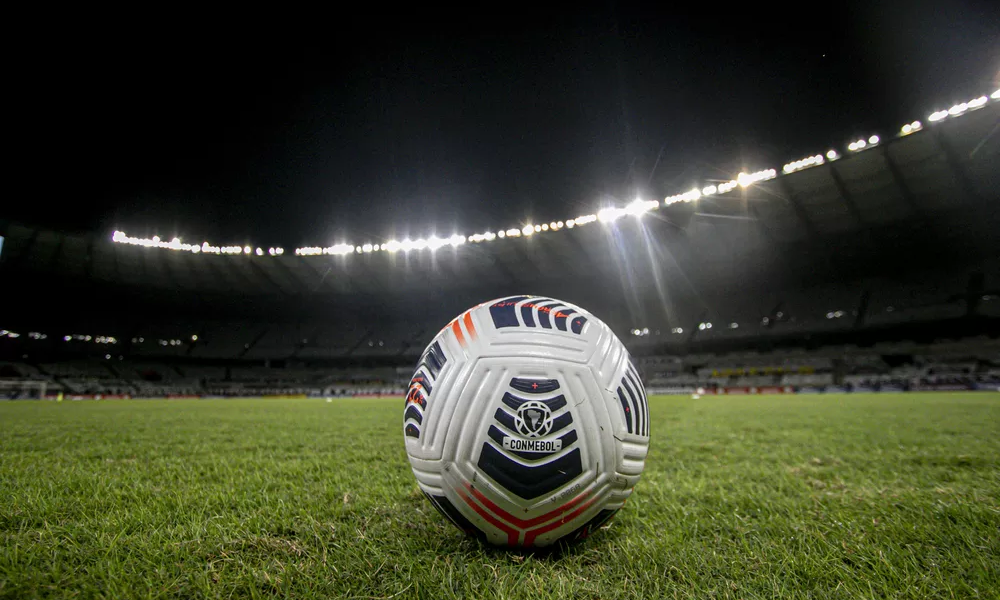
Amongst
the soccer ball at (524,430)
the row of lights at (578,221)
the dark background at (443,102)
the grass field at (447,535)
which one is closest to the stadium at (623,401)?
the grass field at (447,535)

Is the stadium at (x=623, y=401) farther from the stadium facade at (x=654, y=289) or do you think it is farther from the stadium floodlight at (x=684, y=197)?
the stadium floodlight at (x=684, y=197)

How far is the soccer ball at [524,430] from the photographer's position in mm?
1526

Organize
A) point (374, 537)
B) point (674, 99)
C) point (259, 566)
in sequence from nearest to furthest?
point (259, 566), point (374, 537), point (674, 99)

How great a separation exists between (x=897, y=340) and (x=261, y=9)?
37823 mm

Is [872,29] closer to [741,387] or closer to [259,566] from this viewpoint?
[259,566]

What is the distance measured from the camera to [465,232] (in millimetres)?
28406

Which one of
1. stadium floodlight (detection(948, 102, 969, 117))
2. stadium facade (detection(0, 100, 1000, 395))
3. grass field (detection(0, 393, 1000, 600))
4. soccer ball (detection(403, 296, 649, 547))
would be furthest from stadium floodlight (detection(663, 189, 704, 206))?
soccer ball (detection(403, 296, 649, 547))

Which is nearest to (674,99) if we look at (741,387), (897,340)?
(741,387)

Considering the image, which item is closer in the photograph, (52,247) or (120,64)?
(120,64)

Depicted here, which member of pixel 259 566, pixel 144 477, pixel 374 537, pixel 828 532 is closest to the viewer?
pixel 259 566

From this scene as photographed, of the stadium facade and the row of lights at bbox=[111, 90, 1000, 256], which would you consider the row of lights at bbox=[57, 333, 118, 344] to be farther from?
the row of lights at bbox=[111, 90, 1000, 256]

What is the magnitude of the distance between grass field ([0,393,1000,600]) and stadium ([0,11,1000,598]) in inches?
0.7

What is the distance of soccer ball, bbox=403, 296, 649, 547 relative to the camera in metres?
1.53

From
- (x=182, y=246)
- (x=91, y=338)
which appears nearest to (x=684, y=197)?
(x=182, y=246)
